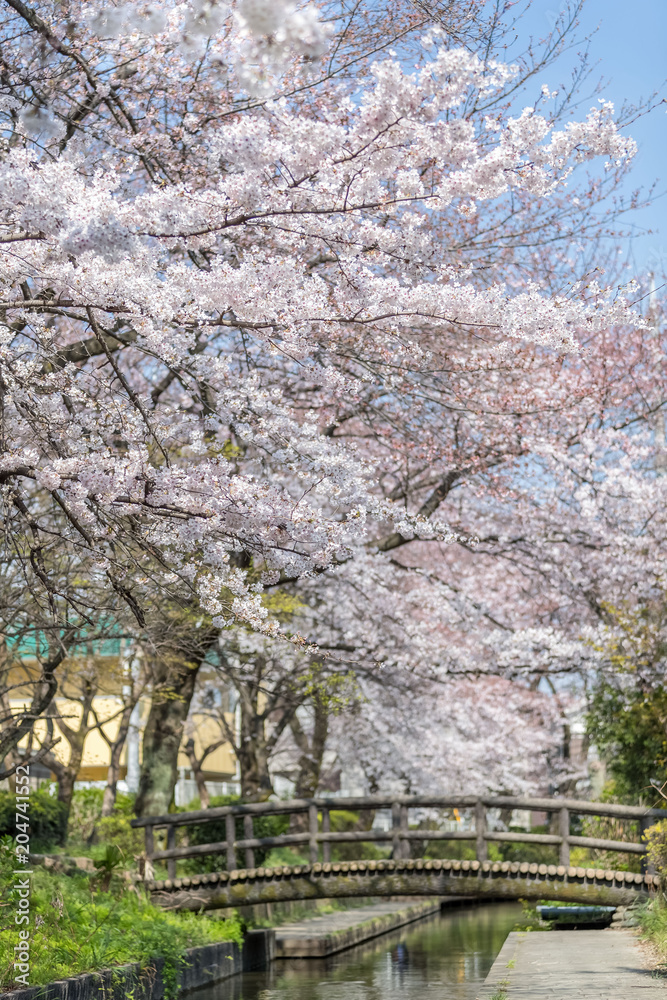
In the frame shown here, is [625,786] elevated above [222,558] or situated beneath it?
situated beneath

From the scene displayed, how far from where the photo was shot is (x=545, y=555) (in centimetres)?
1648

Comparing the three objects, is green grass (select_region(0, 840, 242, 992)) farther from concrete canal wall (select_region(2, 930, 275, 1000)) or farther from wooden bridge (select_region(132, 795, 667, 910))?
wooden bridge (select_region(132, 795, 667, 910))

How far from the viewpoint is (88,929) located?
1045 centimetres

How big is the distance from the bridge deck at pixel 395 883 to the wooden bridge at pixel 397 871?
0.01 m

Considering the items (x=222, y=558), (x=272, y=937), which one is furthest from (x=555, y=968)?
(x=272, y=937)

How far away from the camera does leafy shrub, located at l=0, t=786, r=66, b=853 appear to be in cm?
1404

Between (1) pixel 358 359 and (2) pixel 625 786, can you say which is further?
(2) pixel 625 786

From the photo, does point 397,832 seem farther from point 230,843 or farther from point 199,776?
point 199,776

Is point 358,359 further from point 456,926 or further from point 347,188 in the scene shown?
point 456,926

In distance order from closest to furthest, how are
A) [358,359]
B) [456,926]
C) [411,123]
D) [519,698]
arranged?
1. [411,123]
2. [358,359]
3. [456,926]
4. [519,698]

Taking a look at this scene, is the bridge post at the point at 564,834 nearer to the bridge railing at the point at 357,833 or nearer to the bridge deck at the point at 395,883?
the bridge railing at the point at 357,833

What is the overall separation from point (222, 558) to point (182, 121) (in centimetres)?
428

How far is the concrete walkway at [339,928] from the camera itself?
16000mm

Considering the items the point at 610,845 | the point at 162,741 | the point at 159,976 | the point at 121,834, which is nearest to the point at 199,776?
the point at 121,834
